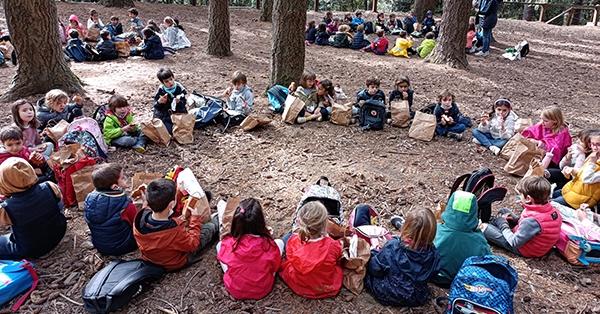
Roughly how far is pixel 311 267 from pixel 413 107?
18.3 ft

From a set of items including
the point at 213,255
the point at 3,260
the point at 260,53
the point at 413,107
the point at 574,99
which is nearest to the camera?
the point at 3,260

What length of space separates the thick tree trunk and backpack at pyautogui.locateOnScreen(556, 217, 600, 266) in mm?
8322

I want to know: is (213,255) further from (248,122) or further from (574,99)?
(574,99)

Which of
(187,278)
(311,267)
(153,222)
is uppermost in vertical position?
(153,222)

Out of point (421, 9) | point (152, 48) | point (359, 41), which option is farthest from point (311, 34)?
point (421, 9)

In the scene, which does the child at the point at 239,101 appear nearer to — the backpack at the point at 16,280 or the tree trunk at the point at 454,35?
the backpack at the point at 16,280

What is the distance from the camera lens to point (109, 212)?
3416 mm

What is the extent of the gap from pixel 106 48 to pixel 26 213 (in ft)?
28.0

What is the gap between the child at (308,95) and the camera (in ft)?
22.4

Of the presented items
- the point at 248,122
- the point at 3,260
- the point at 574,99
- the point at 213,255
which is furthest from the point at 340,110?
the point at 574,99

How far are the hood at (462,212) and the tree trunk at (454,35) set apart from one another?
8.53m

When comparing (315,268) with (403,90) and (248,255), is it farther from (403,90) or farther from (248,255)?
(403,90)

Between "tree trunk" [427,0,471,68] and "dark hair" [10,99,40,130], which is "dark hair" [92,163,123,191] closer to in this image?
"dark hair" [10,99,40,130]

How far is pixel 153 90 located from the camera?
8.05 meters
